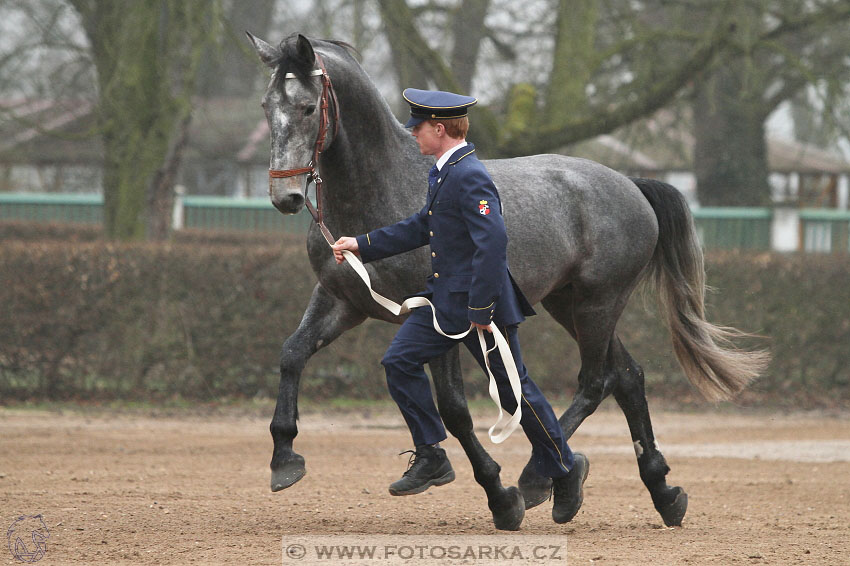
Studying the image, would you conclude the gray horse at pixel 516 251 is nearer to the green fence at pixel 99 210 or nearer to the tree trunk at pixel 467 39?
the tree trunk at pixel 467 39

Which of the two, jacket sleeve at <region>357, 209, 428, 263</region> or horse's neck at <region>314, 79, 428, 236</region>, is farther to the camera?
horse's neck at <region>314, 79, 428, 236</region>

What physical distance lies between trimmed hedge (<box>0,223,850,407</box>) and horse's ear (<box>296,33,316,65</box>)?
6.38 meters

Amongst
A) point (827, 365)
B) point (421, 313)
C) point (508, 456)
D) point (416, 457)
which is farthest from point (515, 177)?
point (827, 365)

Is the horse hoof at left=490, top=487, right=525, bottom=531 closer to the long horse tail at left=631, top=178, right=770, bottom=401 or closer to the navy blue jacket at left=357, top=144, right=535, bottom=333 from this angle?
the navy blue jacket at left=357, top=144, right=535, bottom=333

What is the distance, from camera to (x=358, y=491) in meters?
6.66

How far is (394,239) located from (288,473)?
1.16 meters

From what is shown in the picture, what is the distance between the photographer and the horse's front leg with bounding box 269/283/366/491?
4961mm

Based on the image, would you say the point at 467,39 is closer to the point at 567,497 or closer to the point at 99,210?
the point at 567,497

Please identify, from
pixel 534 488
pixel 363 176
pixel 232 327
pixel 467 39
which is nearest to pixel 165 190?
pixel 232 327

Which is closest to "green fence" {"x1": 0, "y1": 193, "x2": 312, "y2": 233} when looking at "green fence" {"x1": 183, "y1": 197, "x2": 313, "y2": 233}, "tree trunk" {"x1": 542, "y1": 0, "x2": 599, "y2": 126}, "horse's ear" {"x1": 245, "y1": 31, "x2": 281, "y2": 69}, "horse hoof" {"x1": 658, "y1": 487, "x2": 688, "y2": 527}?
"green fence" {"x1": 183, "y1": 197, "x2": 313, "y2": 233}

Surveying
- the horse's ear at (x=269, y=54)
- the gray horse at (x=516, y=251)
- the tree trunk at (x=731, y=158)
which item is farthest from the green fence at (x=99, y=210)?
the horse's ear at (x=269, y=54)

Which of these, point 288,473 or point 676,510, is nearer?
point 288,473

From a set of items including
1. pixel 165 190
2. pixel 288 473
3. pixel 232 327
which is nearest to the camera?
pixel 288 473

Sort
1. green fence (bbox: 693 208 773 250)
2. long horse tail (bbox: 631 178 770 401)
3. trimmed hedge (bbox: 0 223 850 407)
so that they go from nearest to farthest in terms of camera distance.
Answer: long horse tail (bbox: 631 178 770 401), trimmed hedge (bbox: 0 223 850 407), green fence (bbox: 693 208 773 250)
